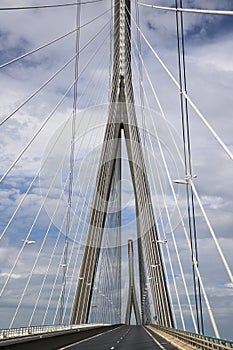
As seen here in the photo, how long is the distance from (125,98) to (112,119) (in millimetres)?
2398

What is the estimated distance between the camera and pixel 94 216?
51.3 m

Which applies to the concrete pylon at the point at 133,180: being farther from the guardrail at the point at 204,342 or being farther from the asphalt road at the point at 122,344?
the guardrail at the point at 204,342

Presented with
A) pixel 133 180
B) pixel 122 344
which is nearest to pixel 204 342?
pixel 122 344

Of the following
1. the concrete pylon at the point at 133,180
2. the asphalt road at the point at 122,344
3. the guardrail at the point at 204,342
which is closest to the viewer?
the guardrail at the point at 204,342

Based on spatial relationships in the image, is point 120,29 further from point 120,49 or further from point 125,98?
point 125,98

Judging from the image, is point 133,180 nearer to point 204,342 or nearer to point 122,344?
point 122,344

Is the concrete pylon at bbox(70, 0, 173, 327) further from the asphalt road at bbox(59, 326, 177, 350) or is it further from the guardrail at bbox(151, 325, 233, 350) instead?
the guardrail at bbox(151, 325, 233, 350)

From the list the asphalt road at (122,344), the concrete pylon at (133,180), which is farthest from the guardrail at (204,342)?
the concrete pylon at (133,180)

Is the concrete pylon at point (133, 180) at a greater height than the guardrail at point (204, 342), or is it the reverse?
the concrete pylon at point (133, 180)

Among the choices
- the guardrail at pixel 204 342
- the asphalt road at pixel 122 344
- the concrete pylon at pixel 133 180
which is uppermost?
the concrete pylon at pixel 133 180

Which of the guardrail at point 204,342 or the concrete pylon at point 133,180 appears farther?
the concrete pylon at point 133,180

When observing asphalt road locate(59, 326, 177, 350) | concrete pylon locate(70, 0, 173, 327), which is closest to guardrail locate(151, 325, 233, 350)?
asphalt road locate(59, 326, 177, 350)

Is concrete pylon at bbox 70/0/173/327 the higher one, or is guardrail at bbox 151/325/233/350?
concrete pylon at bbox 70/0/173/327

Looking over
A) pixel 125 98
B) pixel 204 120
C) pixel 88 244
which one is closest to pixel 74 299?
pixel 88 244
